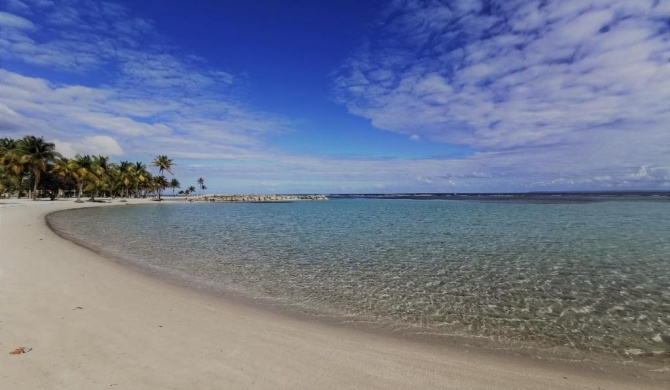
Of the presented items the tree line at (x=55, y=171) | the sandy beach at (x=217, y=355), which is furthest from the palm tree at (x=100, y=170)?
the sandy beach at (x=217, y=355)

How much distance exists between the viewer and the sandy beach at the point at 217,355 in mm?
4828

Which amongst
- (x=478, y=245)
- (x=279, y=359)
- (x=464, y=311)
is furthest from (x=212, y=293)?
(x=478, y=245)

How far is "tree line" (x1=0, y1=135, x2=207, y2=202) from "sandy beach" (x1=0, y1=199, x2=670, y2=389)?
74.5 m

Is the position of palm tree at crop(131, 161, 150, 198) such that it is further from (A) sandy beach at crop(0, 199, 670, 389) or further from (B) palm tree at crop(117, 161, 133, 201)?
(A) sandy beach at crop(0, 199, 670, 389)

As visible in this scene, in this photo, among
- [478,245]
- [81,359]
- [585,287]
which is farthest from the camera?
[478,245]

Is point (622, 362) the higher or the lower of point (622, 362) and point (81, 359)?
the lower

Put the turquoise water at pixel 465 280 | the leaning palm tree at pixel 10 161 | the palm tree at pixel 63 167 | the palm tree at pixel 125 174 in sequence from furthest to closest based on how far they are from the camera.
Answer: the palm tree at pixel 125 174
the palm tree at pixel 63 167
the leaning palm tree at pixel 10 161
the turquoise water at pixel 465 280

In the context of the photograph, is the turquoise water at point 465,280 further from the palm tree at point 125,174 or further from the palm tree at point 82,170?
the palm tree at point 125,174

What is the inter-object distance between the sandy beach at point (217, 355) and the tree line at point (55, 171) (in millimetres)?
74451

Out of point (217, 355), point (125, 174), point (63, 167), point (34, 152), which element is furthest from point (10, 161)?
point (217, 355)

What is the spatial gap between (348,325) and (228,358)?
10.4 ft

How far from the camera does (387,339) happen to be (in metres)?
7.02

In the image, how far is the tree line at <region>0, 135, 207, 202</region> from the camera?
207 feet

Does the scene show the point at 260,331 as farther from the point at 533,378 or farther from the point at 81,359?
the point at 533,378
